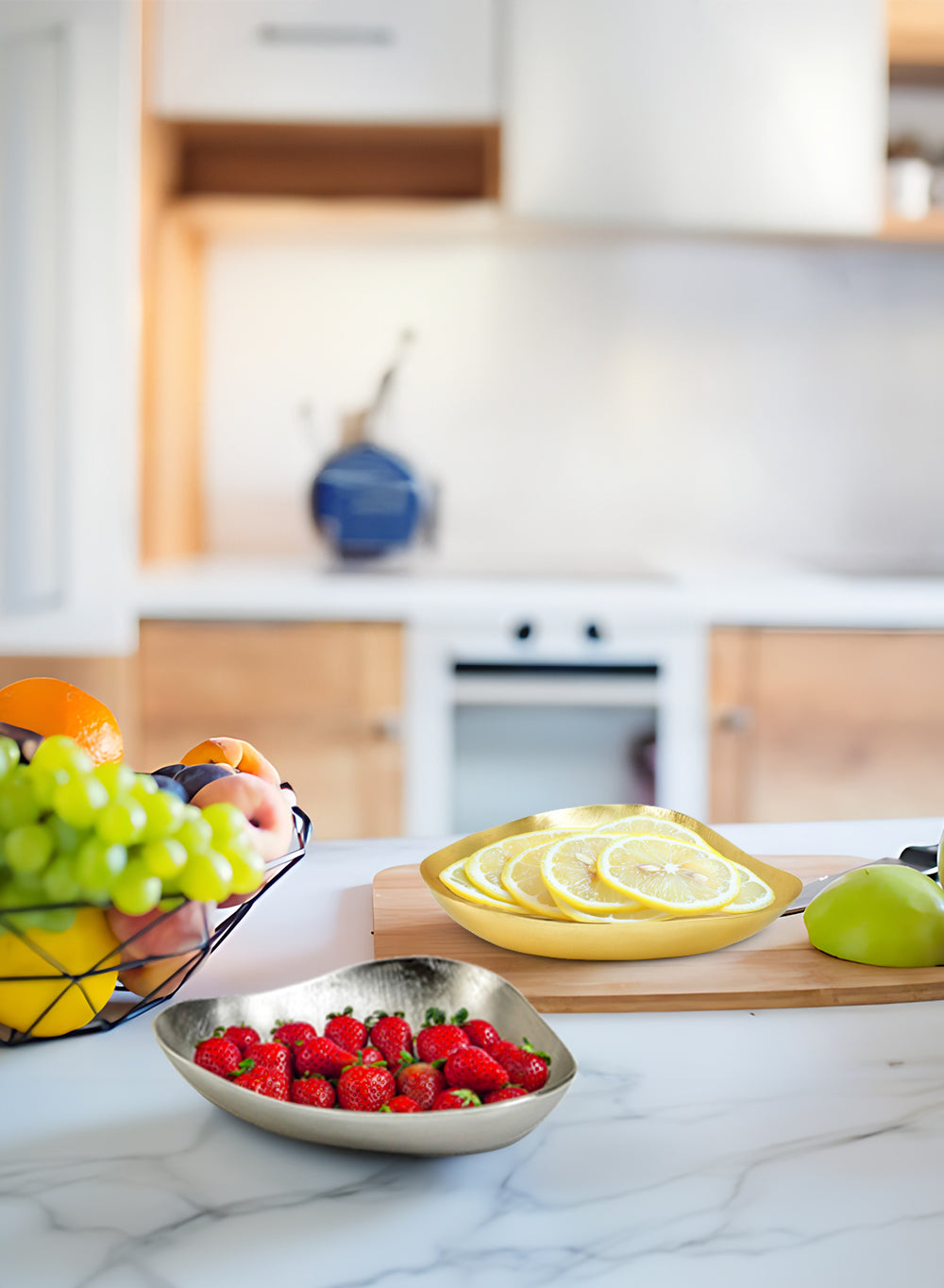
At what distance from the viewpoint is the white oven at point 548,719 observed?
79.2 inches

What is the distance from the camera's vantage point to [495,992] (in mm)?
540

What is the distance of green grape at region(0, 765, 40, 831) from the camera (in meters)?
0.47

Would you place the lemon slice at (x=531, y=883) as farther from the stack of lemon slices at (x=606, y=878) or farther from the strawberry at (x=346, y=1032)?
the strawberry at (x=346, y=1032)

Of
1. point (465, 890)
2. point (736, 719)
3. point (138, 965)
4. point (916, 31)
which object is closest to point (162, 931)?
point (138, 965)

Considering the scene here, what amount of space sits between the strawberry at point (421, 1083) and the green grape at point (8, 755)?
0.67 ft

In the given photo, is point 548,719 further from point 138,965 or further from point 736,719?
point 138,965

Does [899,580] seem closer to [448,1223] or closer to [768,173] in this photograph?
[768,173]

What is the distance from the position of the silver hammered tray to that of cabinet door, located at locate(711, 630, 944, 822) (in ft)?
5.04

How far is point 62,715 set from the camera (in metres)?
0.61

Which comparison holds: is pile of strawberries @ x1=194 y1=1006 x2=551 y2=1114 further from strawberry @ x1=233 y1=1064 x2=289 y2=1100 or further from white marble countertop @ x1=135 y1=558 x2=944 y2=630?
white marble countertop @ x1=135 y1=558 x2=944 y2=630

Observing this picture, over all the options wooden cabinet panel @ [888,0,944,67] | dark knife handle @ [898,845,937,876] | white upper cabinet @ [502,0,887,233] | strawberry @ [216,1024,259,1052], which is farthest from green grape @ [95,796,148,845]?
wooden cabinet panel @ [888,0,944,67]

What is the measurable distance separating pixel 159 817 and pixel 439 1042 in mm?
146

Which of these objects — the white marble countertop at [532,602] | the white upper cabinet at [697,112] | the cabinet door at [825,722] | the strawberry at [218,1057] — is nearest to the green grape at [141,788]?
the strawberry at [218,1057]

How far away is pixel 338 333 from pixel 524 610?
Result: 2.82 ft
